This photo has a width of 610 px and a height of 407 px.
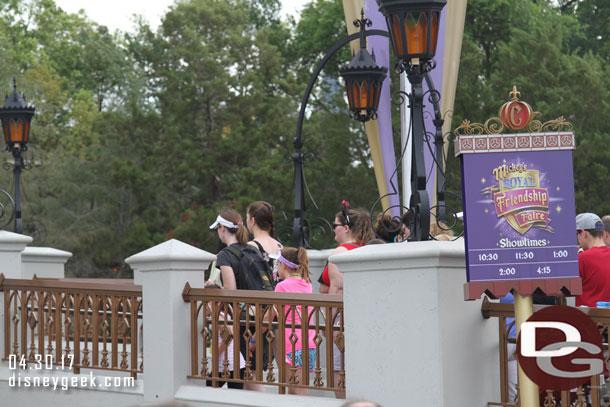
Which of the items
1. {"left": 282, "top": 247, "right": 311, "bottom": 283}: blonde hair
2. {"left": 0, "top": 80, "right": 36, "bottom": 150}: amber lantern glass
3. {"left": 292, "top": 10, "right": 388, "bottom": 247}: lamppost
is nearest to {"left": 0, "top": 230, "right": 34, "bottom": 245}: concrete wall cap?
{"left": 0, "top": 80, "right": 36, "bottom": 150}: amber lantern glass

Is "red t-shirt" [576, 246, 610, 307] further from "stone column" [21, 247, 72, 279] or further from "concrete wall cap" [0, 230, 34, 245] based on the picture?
"stone column" [21, 247, 72, 279]

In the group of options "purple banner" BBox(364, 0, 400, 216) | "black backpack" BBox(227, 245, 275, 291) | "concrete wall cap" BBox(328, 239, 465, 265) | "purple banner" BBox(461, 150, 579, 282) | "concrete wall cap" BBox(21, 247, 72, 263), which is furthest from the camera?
"concrete wall cap" BBox(21, 247, 72, 263)

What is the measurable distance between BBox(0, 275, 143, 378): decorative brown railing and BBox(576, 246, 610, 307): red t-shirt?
12.8 feet

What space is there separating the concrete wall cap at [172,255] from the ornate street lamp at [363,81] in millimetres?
4098

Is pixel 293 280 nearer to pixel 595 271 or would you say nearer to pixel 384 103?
pixel 595 271

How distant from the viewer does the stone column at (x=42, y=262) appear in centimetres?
1319

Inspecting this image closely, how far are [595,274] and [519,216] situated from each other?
1.40 m

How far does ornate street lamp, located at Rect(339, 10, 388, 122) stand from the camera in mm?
11641

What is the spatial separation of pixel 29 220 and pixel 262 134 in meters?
10.5

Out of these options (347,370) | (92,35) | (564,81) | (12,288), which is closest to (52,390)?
(12,288)

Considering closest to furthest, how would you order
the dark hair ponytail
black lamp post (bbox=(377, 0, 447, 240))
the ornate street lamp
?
black lamp post (bbox=(377, 0, 447, 240)), the dark hair ponytail, the ornate street lamp

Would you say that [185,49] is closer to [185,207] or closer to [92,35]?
[185,207]

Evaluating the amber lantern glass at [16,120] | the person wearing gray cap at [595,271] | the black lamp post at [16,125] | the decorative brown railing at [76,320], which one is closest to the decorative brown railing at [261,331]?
the decorative brown railing at [76,320]

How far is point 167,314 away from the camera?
812 cm
